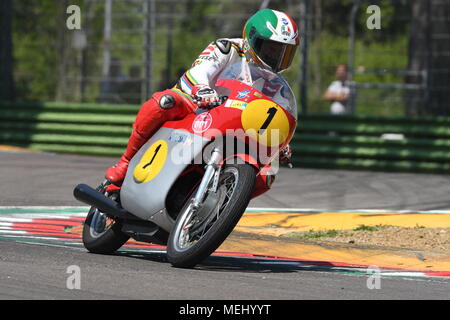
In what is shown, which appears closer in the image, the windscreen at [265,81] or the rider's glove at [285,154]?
the windscreen at [265,81]

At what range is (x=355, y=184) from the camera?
1302 centimetres

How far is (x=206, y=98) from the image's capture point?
617 centimetres

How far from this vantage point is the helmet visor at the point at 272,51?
6477 millimetres

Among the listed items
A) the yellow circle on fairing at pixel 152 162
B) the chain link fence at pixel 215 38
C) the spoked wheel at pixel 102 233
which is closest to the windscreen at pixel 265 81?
the yellow circle on fairing at pixel 152 162

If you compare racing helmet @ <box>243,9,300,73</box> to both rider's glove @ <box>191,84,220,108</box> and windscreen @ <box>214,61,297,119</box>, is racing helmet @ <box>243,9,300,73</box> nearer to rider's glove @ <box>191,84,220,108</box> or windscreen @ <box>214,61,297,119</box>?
windscreen @ <box>214,61,297,119</box>

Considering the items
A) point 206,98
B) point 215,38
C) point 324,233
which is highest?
point 215,38

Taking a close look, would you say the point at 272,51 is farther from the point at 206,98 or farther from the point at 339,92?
the point at 339,92

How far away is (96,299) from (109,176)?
7.01ft

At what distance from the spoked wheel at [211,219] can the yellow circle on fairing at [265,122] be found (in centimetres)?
23

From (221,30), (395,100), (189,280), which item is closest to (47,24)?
(221,30)

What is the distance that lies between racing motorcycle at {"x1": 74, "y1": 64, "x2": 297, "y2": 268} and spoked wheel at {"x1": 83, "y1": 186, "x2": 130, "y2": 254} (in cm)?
19

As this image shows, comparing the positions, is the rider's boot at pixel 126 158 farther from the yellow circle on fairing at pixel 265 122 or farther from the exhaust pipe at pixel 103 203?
the yellow circle on fairing at pixel 265 122

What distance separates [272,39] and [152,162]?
108 centimetres

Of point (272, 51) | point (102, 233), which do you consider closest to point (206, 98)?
point (272, 51)
